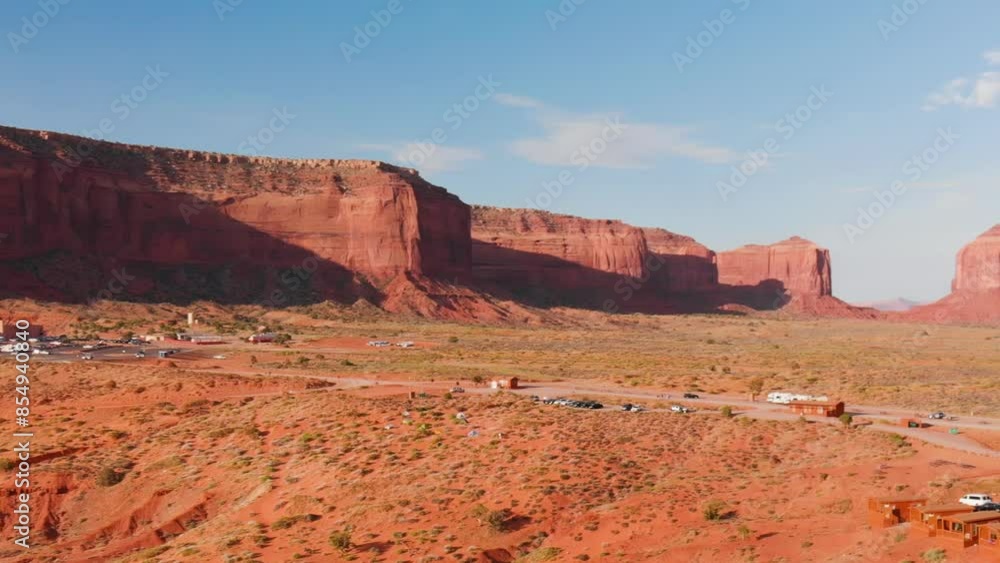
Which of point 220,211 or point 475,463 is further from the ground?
point 220,211

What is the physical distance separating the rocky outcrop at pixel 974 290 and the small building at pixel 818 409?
522 ft

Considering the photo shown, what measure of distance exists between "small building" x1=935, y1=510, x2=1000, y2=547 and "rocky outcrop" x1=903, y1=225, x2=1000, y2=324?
589 feet

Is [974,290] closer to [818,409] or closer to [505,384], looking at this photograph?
[818,409]

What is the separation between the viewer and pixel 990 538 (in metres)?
17.7

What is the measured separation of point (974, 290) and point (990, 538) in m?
194

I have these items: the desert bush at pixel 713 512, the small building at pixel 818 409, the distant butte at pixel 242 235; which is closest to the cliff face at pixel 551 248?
the distant butte at pixel 242 235

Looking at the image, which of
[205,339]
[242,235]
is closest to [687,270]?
[242,235]

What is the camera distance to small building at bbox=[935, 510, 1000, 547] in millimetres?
18156

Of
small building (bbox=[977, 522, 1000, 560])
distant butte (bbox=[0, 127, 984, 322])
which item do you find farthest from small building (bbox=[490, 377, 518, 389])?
distant butte (bbox=[0, 127, 984, 322])

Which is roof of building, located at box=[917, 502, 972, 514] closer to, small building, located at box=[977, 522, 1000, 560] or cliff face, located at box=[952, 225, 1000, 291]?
small building, located at box=[977, 522, 1000, 560]

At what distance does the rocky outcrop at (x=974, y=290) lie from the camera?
18125cm

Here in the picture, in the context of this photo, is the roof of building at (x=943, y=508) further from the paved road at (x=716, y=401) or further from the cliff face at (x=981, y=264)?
the cliff face at (x=981, y=264)

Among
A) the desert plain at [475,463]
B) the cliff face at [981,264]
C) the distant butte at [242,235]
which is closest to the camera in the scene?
the desert plain at [475,463]

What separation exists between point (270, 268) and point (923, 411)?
263 feet
